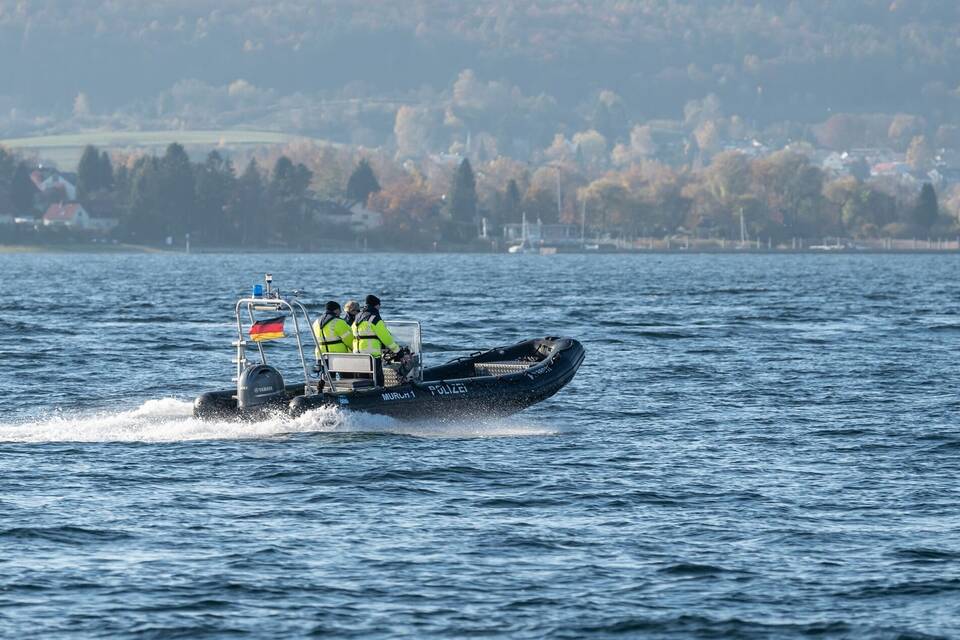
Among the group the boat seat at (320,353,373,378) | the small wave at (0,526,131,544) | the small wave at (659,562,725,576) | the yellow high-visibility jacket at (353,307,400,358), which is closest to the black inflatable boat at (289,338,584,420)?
the boat seat at (320,353,373,378)

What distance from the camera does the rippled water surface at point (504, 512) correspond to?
16594mm

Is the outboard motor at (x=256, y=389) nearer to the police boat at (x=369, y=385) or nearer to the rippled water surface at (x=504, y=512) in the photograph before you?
the police boat at (x=369, y=385)

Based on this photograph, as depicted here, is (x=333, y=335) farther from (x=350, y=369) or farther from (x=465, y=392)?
(x=465, y=392)

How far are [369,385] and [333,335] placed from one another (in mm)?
1032

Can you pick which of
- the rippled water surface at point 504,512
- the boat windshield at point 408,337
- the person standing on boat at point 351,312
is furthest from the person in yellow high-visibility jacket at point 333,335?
the rippled water surface at point 504,512

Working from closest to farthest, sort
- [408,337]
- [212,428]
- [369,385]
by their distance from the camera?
[212,428], [369,385], [408,337]

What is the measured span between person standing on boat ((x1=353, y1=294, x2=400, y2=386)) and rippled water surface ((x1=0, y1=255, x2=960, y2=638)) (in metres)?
1.07

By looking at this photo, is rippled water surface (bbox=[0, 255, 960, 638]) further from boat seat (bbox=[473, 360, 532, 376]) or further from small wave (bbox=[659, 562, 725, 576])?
boat seat (bbox=[473, 360, 532, 376])

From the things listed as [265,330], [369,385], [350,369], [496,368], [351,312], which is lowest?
[496,368]

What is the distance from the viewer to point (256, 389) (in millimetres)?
26672

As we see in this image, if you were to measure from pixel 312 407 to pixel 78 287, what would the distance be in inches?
2858

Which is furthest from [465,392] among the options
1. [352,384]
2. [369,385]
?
[352,384]

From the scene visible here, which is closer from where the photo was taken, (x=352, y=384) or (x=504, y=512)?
(x=504, y=512)

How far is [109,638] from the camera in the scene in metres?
15.7
